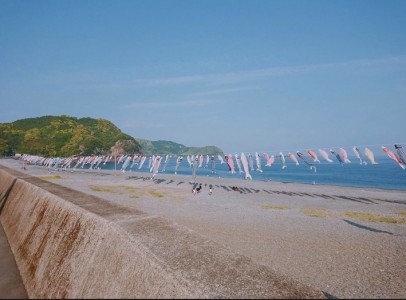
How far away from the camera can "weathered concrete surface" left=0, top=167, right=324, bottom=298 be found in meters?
3.26

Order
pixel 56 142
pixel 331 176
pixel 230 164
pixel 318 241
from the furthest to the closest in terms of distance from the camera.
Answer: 1. pixel 56 142
2. pixel 331 176
3. pixel 230 164
4. pixel 318 241

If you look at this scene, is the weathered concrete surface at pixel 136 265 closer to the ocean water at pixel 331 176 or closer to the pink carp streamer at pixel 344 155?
the pink carp streamer at pixel 344 155

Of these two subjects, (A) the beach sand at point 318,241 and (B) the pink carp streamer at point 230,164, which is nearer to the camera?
(A) the beach sand at point 318,241

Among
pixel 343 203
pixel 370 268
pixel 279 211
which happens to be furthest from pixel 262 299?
pixel 343 203

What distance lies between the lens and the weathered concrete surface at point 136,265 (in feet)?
10.7

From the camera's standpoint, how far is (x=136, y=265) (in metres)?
3.90

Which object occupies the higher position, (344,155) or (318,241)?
(344,155)

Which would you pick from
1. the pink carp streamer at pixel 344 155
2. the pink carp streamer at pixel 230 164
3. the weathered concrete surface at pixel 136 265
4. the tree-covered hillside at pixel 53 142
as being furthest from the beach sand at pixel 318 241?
the tree-covered hillside at pixel 53 142

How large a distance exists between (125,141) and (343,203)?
6695 inches

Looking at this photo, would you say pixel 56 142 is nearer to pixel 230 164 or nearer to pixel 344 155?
pixel 230 164

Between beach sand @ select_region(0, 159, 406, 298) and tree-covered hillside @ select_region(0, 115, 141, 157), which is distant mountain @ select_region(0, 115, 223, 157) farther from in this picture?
beach sand @ select_region(0, 159, 406, 298)

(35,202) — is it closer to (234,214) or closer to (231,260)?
(231,260)

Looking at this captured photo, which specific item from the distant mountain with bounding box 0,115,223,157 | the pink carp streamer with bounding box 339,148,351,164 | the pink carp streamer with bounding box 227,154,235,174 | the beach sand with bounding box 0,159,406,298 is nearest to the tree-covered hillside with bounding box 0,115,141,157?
the distant mountain with bounding box 0,115,223,157

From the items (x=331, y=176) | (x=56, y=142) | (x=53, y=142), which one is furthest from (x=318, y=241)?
(x=53, y=142)
